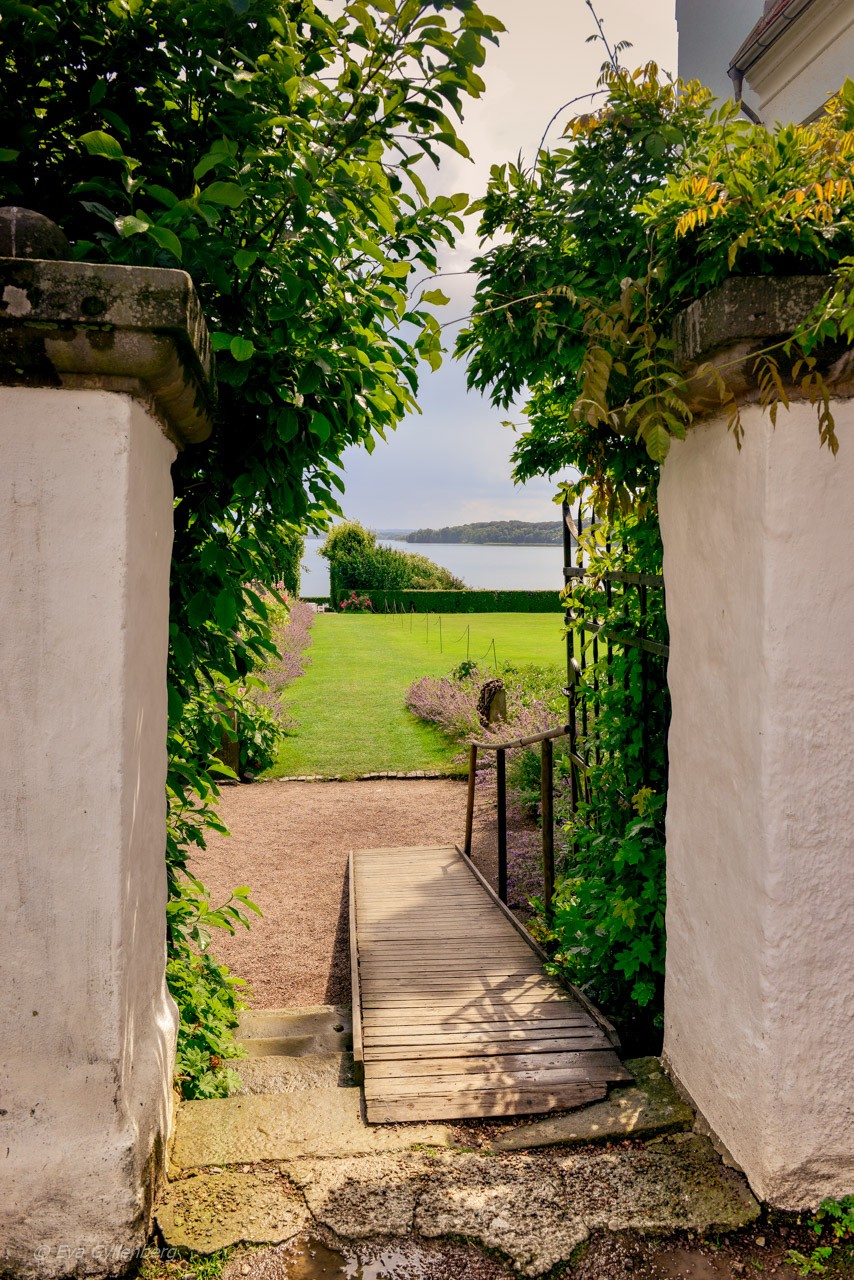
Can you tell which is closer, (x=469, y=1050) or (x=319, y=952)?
(x=469, y=1050)

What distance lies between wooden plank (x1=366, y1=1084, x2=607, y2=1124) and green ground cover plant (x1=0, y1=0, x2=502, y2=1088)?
4.70ft

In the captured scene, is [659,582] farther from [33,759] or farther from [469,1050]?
[33,759]

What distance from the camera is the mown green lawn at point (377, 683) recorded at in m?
12.0

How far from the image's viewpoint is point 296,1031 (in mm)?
4395

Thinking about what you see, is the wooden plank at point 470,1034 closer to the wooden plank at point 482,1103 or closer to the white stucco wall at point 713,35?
the wooden plank at point 482,1103

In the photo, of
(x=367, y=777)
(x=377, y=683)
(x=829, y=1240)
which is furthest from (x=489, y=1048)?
(x=377, y=683)

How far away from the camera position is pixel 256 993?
5426mm

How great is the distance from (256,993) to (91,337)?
15.2 ft

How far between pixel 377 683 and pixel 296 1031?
44.2 ft

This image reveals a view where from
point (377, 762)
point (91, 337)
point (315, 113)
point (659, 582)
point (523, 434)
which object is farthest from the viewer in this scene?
point (377, 762)

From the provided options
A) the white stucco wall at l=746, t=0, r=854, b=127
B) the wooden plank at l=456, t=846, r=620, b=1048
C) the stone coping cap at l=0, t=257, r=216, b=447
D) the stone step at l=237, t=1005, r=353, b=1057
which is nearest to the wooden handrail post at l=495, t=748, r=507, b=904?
the wooden plank at l=456, t=846, r=620, b=1048

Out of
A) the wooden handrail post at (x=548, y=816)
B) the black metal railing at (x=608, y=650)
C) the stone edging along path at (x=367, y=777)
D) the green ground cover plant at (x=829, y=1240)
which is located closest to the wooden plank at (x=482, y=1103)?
the green ground cover plant at (x=829, y=1240)

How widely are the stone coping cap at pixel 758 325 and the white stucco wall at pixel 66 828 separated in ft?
4.66

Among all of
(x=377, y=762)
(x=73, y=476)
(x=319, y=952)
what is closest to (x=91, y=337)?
(x=73, y=476)
